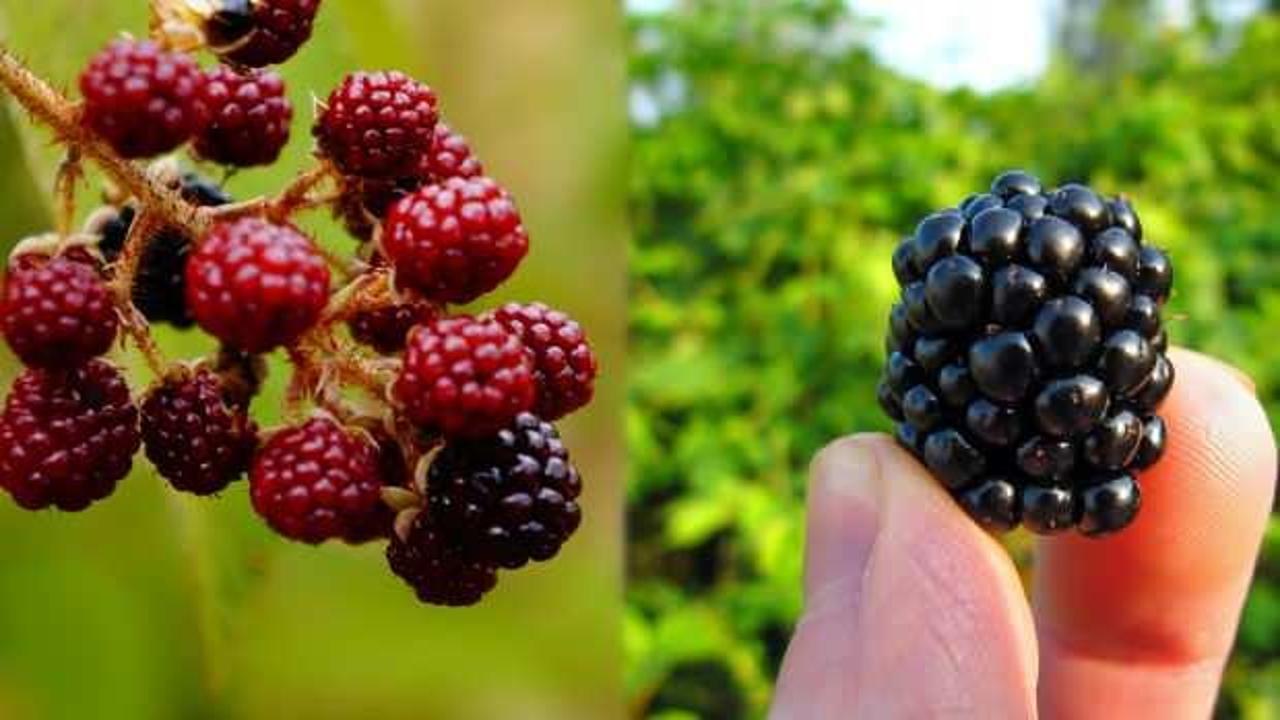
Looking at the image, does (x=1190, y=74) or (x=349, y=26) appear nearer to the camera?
(x=349, y=26)

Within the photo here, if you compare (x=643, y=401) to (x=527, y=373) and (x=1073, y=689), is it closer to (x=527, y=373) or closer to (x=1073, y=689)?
(x=1073, y=689)

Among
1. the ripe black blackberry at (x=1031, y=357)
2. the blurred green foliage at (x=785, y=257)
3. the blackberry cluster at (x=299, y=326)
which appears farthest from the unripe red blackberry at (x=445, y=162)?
the blurred green foliage at (x=785, y=257)

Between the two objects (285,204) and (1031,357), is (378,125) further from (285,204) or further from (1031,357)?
(1031,357)

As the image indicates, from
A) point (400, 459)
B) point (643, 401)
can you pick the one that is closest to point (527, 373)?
point (400, 459)

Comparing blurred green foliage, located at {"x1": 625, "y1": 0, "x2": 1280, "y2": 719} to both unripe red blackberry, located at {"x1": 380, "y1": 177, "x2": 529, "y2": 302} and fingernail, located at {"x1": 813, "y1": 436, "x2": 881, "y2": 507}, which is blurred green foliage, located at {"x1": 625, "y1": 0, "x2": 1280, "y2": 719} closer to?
fingernail, located at {"x1": 813, "y1": 436, "x2": 881, "y2": 507}

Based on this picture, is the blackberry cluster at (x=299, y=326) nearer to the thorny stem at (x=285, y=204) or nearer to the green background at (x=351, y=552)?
the thorny stem at (x=285, y=204)

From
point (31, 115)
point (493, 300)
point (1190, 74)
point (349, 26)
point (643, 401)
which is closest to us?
point (31, 115)
